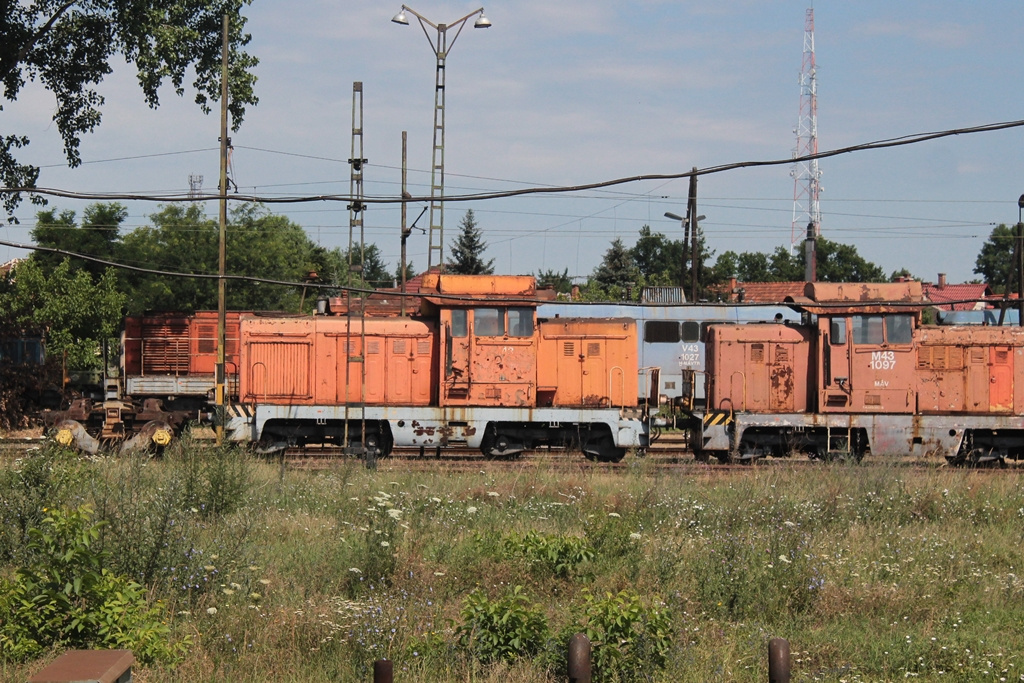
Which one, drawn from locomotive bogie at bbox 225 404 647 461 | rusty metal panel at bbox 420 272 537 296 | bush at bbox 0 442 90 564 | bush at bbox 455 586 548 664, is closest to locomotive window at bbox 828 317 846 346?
locomotive bogie at bbox 225 404 647 461

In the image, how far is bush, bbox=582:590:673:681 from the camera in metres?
7.65

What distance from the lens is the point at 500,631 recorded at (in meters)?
7.89

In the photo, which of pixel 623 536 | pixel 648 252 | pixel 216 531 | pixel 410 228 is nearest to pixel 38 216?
pixel 410 228

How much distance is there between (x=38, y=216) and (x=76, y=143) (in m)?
9.24

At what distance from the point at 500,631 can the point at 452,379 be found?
37.6ft

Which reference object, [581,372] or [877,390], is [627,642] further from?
[877,390]

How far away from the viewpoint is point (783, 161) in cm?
1006

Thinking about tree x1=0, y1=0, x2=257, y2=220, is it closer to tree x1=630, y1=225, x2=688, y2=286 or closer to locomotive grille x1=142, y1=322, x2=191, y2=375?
locomotive grille x1=142, y1=322, x2=191, y2=375

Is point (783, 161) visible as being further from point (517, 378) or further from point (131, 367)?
point (131, 367)

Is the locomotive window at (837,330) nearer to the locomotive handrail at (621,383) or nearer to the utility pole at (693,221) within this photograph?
the locomotive handrail at (621,383)

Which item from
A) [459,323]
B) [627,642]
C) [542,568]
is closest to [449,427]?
[459,323]

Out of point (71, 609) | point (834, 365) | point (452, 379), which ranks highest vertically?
point (834, 365)

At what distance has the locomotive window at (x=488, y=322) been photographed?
1931 cm

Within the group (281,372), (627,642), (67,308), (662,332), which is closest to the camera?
(627,642)
